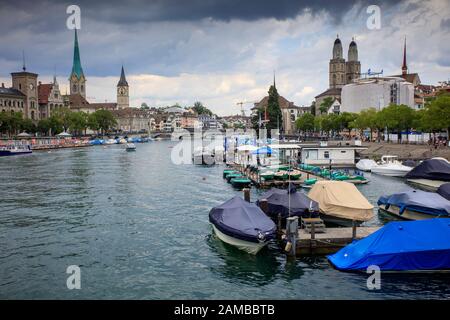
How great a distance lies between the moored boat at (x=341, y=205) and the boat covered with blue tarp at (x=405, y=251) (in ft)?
22.0

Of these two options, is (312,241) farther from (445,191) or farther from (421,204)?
(445,191)

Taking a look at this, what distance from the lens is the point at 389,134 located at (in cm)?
11375

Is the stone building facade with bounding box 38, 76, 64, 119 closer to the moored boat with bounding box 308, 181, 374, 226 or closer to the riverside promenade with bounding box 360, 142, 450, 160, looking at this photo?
the riverside promenade with bounding box 360, 142, 450, 160

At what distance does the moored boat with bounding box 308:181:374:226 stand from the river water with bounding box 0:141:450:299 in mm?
3996

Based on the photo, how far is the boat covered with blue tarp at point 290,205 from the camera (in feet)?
96.4

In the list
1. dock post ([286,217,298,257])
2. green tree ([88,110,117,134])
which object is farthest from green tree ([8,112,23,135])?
dock post ([286,217,298,257])

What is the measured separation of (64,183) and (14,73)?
140 metres

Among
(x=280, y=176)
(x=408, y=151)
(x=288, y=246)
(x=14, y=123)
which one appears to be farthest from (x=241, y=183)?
(x=14, y=123)

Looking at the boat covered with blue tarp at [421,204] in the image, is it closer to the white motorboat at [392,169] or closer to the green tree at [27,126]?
the white motorboat at [392,169]

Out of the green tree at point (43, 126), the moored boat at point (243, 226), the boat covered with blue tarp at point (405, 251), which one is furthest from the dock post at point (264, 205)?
the green tree at point (43, 126)

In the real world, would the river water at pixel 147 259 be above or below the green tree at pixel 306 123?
below

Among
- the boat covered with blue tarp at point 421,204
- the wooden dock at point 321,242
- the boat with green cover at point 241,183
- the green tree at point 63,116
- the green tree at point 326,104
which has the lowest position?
the wooden dock at point 321,242
